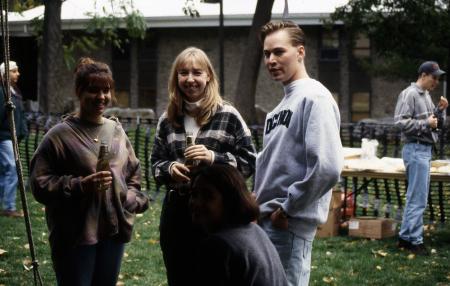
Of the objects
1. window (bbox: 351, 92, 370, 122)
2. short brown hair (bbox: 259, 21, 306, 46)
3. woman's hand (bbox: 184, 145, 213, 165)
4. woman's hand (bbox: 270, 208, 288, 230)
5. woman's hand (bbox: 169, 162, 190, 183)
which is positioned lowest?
window (bbox: 351, 92, 370, 122)

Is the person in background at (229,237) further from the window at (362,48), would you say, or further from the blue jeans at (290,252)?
the window at (362,48)

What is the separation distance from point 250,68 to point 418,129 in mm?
15422

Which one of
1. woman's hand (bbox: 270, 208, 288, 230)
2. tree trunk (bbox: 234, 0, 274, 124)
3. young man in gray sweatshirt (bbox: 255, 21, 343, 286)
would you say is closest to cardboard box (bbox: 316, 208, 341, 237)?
young man in gray sweatshirt (bbox: 255, 21, 343, 286)

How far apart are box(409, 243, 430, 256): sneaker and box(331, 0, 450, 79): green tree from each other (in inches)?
535

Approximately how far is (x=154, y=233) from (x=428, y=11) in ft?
45.7

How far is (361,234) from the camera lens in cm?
978

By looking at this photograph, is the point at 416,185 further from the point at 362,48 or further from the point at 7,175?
the point at 362,48

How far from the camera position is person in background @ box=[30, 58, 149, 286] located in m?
4.23

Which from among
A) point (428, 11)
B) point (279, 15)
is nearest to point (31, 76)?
point (279, 15)

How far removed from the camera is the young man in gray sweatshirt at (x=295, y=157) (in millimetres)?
4109

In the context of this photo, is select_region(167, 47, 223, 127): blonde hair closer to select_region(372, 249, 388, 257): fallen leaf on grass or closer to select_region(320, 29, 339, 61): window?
select_region(372, 249, 388, 257): fallen leaf on grass

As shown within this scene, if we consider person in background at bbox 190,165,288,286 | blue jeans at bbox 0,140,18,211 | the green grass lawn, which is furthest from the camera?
blue jeans at bbox 0,140,18,211

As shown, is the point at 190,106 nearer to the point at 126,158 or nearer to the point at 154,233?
the point at 126,158

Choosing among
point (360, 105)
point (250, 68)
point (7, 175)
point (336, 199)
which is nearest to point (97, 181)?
point (336, 199)
